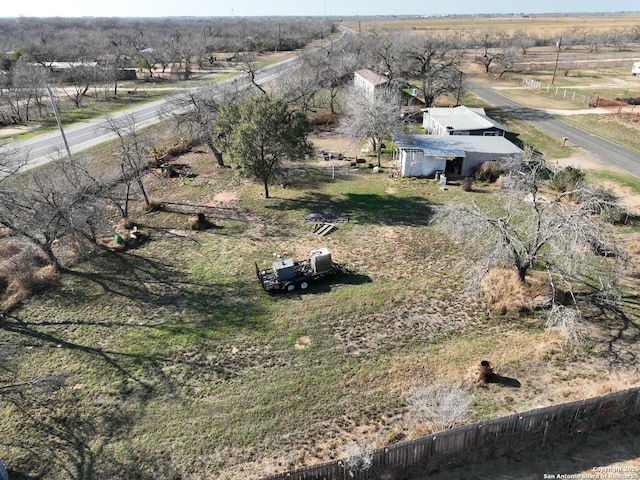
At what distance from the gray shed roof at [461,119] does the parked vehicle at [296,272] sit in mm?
24851

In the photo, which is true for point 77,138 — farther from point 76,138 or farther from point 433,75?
point 433,75

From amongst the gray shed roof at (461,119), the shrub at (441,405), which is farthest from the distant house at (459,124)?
the shrub at (441,405)

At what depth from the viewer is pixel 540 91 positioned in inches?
2562

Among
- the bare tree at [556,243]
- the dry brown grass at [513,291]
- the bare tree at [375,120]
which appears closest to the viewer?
the bare tree at [556,243]

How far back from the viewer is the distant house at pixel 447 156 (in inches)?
1337

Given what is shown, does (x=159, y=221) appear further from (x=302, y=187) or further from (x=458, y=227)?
(x=458, y=227)

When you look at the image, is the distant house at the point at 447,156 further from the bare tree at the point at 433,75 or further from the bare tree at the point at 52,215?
the bare tree at the point at 52,215

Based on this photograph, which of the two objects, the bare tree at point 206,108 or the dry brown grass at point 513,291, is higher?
the bare tree at point 206,108

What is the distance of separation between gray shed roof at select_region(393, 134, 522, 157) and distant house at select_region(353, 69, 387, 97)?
49.4 feet

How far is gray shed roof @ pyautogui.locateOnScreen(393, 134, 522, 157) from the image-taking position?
34.1m

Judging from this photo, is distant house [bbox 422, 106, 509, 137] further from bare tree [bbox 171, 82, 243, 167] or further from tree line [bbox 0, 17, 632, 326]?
bare tree [bbox 171, 82, 243, 167]

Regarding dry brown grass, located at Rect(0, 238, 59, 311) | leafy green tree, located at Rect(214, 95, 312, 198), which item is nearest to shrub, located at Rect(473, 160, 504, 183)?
leafy green tree, located at Rect(214, 95, 312, 198)

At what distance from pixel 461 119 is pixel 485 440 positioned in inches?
1444

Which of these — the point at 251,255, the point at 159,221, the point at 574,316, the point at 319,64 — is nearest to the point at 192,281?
the point at 251,255
